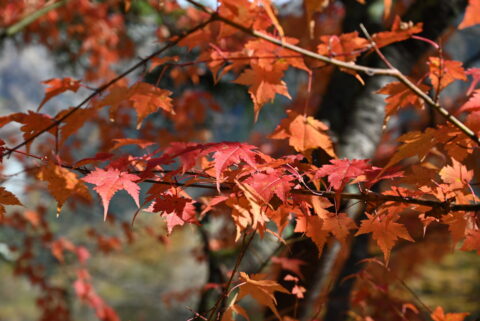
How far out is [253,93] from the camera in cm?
105

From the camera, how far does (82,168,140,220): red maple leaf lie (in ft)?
2.70

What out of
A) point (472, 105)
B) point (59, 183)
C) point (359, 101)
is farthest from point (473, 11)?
point (359, 101)

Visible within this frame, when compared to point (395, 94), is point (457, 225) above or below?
below

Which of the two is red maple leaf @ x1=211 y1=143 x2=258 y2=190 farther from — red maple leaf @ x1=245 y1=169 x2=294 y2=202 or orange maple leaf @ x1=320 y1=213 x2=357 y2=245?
orange maple leaf @ x1=320 y1=213 x2=357 y2=245

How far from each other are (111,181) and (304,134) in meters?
0.46

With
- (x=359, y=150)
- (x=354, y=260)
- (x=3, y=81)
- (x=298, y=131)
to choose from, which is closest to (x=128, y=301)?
(x=354, y=260)

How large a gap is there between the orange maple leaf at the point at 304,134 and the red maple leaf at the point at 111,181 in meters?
0.36

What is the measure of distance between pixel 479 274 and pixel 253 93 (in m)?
6.28

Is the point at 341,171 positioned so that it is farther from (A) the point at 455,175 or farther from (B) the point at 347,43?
(B) the point at 347,43

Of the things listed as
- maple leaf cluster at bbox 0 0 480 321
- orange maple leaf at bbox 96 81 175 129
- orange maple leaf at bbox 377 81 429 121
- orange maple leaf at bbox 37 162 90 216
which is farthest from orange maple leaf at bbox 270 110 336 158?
orange maple leaf at bbox 37 162 90 216

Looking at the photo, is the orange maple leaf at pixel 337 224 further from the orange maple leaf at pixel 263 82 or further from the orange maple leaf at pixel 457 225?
the orange maple leaf at pixel 263 82

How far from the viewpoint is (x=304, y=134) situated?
41.8 inches

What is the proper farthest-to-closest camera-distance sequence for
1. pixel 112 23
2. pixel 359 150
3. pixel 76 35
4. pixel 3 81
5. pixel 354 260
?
pixel 3 81
pixel 76 35
pixel 112 23
pixel 354 260
pixel 359 150

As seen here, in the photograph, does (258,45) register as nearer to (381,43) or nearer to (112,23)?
(381,43)
